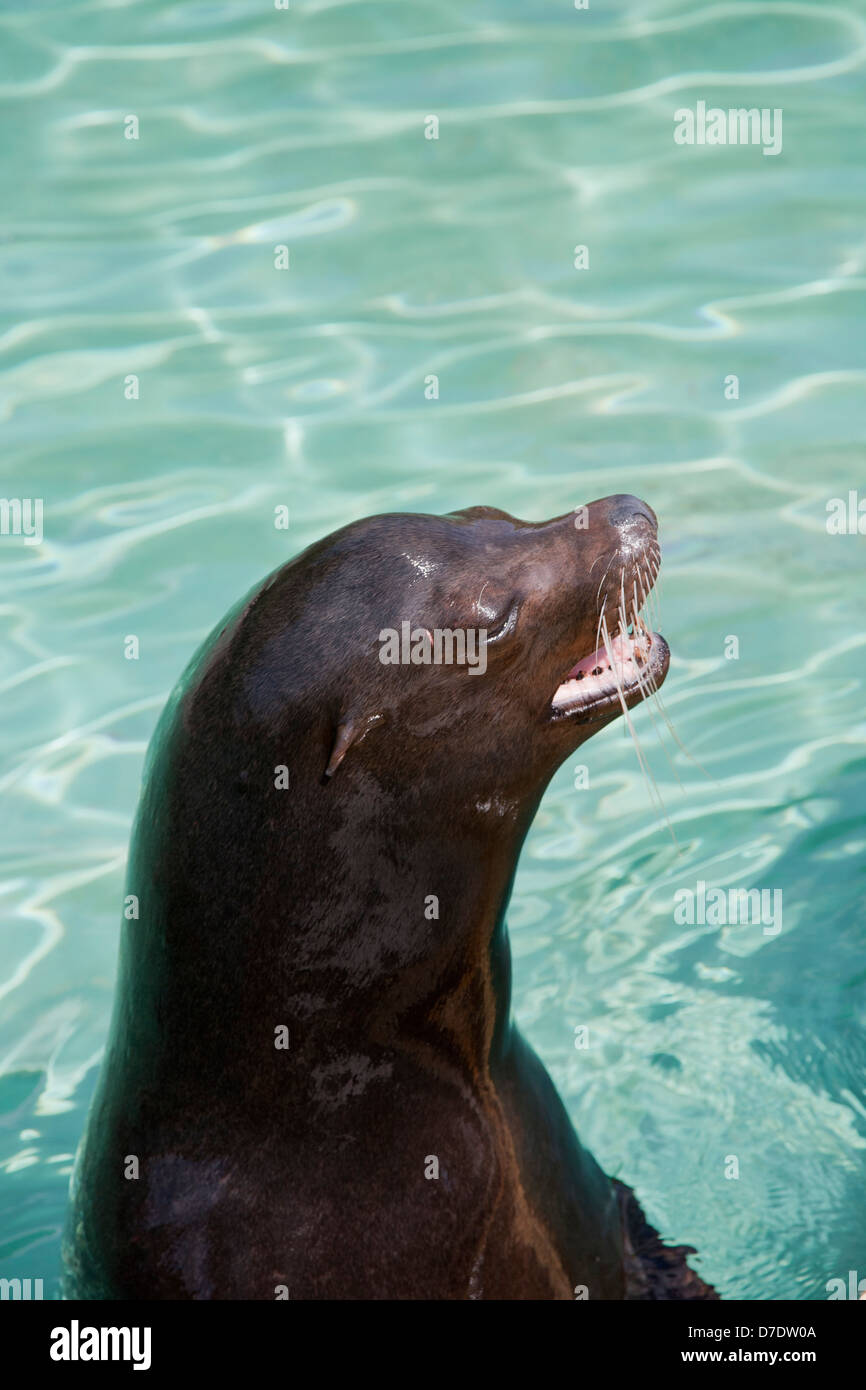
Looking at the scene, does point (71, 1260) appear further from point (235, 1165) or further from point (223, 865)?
point (223, 865)

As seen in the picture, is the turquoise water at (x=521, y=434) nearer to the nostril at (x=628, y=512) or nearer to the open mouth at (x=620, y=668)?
the open mouth at (x=620, y=668)

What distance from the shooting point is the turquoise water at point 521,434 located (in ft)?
15.5

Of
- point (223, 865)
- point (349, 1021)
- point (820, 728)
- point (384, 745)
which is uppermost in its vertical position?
point (820, 728)

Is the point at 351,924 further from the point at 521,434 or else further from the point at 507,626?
the point at 521,434

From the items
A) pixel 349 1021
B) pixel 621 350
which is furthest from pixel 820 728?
pixel 349 1021

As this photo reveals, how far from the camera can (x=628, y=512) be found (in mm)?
3393

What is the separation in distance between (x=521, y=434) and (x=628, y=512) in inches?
170

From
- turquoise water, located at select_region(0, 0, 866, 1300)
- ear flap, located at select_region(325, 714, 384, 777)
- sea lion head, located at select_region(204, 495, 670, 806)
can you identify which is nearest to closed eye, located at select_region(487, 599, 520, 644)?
sea lion head, located at select_region(204, 495, 670, 806)

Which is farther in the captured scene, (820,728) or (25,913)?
(820,728)

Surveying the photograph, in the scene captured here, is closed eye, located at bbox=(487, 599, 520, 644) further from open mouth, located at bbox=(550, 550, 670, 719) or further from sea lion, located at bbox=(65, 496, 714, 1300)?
open mouth, located at bbox=(550, 550, 670, 719)

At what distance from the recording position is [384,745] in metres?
2.97

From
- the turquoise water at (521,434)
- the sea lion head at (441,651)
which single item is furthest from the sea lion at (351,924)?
the turquoise water at (521,434)

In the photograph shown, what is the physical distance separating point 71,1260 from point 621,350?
5.68 meters
